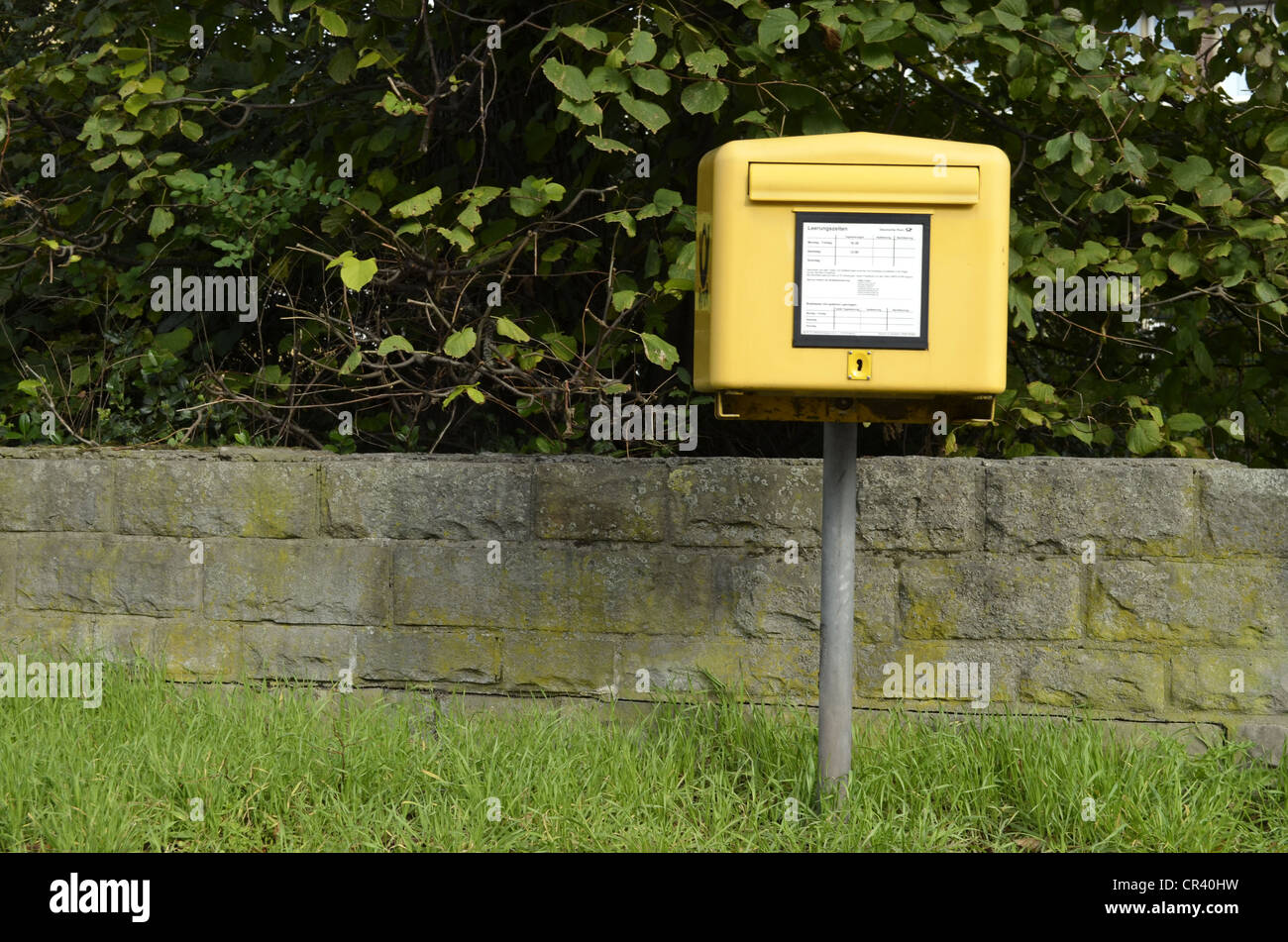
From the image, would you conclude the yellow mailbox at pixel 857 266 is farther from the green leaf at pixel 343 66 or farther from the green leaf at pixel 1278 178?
the green leaf at pixel 343 66

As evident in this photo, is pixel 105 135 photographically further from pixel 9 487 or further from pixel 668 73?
pixel 668 73

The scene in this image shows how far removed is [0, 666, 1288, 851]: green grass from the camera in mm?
2557

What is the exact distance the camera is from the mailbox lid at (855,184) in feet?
7.64

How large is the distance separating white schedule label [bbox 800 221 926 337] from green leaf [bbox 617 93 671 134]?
95cm

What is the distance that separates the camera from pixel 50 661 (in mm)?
3328

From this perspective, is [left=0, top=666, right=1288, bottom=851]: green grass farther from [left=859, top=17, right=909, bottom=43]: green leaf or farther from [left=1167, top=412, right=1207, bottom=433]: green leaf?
[left=859, top=17, right=909, bottom=43]: green leaf

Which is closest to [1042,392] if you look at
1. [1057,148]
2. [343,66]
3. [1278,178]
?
[1057,148]

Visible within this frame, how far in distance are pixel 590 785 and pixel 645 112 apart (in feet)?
6.21

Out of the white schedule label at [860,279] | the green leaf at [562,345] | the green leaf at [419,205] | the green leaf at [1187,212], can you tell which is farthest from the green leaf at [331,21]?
the green leaf at [1187,212]

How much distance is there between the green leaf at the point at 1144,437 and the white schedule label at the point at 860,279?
1.32m

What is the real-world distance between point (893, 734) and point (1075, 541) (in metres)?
0.78

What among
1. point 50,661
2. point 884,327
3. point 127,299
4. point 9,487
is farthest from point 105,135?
point 884,327

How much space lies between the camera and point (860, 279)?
2336 millimetres

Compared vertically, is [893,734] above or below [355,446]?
below
